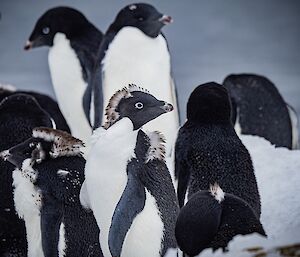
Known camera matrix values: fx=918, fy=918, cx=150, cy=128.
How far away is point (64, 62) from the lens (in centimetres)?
713

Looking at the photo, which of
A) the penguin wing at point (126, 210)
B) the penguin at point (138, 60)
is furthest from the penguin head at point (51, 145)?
the penguin at point (138, 60)

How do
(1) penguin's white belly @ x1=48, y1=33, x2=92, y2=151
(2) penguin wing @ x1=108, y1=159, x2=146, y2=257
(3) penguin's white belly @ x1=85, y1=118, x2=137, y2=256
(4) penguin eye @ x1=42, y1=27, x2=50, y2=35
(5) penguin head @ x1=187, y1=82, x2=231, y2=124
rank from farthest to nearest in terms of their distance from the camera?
(4) penguin eye @ x1=42, y1=27, x2=50, y2=35, (1) penguin's white belly @ x1=48, y1=33, x2=92, y2=151, (5) penguin head @ x1=187, y1=82, x2=231, y2=124, (3) penguin's white belly @ x1=85, y1=118, x2=137, y2=256, (2) penguin wing @ x1=108, y1=159, x2=146, y2=257

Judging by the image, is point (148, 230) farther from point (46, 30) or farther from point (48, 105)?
point (46, 30)

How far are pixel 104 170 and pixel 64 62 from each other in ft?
10.5

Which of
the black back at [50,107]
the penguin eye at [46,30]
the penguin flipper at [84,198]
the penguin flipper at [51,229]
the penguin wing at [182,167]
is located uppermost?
the penguin eye at [46,30]

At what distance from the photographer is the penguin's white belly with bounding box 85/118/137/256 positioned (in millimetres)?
4059

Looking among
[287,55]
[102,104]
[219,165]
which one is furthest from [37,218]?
[287,55]

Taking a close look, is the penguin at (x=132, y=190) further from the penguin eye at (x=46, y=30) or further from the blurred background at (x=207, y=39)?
Result: the blurred background at (x=207, y=39)

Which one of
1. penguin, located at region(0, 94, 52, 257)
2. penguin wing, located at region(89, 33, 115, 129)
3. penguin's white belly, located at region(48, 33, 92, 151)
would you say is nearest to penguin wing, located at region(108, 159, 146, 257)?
penguin, located at region(0, 94, 52, 257)

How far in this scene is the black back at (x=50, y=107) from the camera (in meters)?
6.58

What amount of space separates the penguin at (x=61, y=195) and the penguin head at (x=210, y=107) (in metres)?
0.59

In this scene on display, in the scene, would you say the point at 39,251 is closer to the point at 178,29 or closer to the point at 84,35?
the point at 84,35

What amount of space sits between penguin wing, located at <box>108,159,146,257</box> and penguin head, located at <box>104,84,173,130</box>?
0.99 feet

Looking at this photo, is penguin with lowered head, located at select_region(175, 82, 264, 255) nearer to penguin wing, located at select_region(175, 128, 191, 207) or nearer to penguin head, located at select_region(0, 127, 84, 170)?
penguin wing, located at select_region(175, 128, 191, 207)
